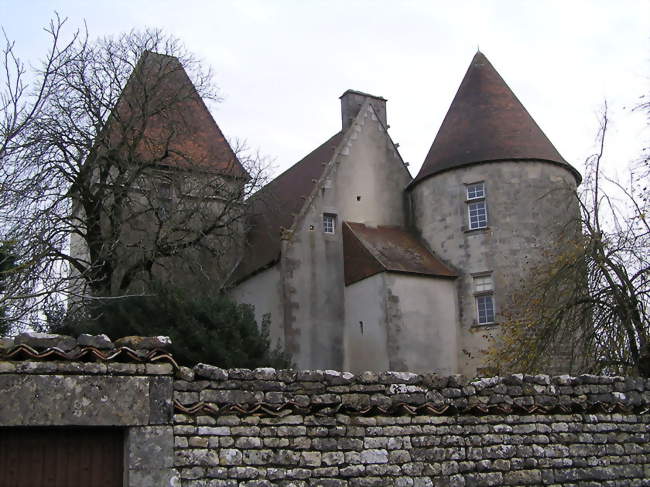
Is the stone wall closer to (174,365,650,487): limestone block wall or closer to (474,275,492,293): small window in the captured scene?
(174,365,650,487): limestone block wall

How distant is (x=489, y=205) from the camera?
23.6 m

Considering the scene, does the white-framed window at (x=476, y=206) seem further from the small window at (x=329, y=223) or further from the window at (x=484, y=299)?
the small window at (x=329, y=223)

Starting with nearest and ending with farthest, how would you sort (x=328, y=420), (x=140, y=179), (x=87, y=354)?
(x=87, y=354), (x=328, y=420), (x=140, y=179)

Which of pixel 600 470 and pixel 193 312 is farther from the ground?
pixel 193 312

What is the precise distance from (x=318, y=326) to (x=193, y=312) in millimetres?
6207

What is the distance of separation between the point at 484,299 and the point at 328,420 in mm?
15900

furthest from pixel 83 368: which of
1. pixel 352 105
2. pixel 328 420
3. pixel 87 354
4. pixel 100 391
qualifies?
pixel 352 105

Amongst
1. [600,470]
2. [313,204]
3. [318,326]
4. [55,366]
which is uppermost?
[313,204]

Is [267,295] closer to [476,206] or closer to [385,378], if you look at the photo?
[476,206]

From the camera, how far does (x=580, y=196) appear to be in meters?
19.1

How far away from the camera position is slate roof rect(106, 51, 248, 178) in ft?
74.9

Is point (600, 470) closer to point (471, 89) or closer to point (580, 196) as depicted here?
point (580, 196)

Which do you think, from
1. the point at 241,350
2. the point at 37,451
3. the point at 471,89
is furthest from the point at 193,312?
the point at 471,89

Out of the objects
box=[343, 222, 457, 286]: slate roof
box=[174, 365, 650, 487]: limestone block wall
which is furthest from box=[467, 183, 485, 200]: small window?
box=[174, 365, 650, 487]: limestone block wall
